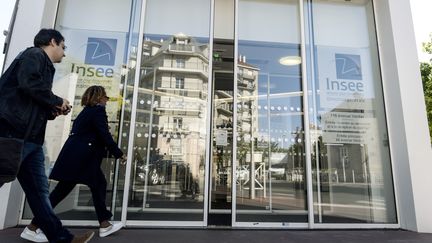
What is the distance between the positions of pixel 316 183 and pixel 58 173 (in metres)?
2.98

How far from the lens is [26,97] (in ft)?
7.04

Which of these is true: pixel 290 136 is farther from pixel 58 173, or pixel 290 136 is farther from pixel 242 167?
pixel 58 173

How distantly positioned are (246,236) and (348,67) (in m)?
2.71

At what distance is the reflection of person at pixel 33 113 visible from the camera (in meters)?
2.07

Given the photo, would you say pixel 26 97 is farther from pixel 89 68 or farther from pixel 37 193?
pixel 89 68

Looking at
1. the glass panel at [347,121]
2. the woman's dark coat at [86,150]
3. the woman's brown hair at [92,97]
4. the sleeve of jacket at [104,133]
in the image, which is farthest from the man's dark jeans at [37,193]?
the glass panel at [347,121]

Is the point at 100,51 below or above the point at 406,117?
above

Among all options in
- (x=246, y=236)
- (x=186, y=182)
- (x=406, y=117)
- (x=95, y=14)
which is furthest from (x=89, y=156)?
(x=406, y=117)

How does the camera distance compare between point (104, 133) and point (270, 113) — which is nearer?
point (104, 133)

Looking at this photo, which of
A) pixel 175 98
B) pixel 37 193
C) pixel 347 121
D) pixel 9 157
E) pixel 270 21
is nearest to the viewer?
pixel 9 157

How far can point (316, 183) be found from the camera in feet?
12.7

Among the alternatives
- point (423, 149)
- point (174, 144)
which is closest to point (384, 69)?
point (423, 149)

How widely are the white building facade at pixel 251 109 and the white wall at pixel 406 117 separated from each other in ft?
0.05

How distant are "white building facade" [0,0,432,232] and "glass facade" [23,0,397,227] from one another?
0.05 feet
